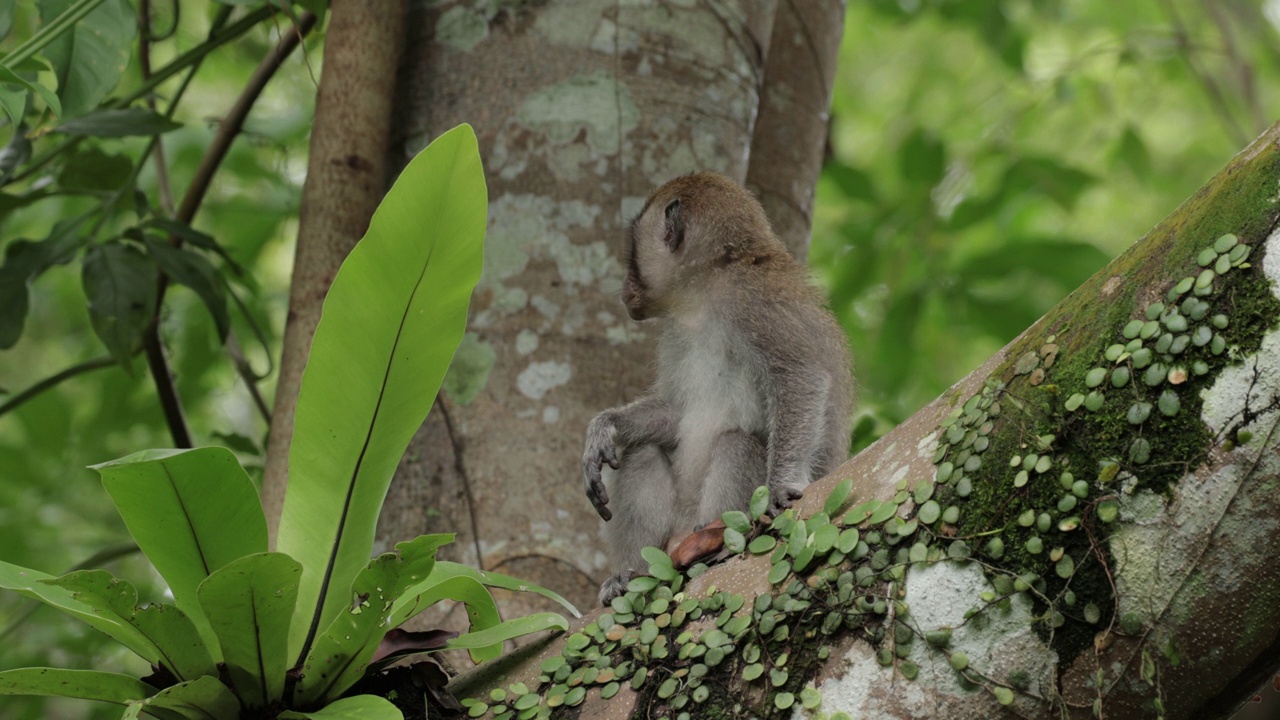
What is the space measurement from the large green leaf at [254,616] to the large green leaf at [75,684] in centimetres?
20

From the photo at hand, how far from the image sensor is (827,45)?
16.8ft

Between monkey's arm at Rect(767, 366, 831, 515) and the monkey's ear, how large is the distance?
1.96 feet

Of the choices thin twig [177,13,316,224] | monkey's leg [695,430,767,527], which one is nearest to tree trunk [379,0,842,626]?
monkey's leg [695,430,767,527]

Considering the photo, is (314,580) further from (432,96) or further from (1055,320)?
(432,96)

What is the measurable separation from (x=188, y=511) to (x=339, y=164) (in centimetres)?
185

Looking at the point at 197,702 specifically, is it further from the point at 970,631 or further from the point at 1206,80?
the point at 1206,80

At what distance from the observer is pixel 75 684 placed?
7.55ft

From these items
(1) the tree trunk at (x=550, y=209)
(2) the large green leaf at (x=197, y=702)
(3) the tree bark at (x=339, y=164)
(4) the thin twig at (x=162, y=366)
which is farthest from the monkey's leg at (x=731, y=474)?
(4) the thin twig at (x=162, y=366)

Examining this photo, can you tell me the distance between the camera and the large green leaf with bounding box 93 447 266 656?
2303mm

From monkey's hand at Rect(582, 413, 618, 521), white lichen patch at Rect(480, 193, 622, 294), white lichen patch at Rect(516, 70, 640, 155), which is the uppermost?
white lichen patch at Rect(516, 70, 640, 155)

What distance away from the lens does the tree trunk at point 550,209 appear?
3.64 metres

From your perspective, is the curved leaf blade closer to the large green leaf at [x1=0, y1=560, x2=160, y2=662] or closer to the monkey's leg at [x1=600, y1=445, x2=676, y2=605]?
the large green leaf at [x1=0, y1=560, x2=160, y2=662]

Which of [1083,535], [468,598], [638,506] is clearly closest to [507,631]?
[468,598]

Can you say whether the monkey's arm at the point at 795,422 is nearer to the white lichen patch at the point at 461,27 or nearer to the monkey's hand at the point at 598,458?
the monkey's hand at the point at 598,458
